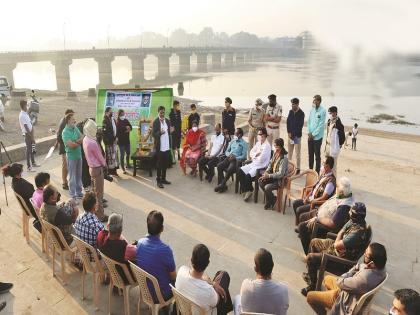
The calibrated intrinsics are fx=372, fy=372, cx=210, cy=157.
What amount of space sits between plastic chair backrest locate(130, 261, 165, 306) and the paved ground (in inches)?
30.0

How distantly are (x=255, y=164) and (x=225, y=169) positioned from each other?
851mm

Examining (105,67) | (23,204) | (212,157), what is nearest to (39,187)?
(23,204)

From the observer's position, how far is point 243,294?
136 inches

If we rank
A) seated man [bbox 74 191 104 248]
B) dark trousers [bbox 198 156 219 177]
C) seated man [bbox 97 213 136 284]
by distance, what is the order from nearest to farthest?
seated man [bbox 97 213 136 284], seated man [bbox 74 191 104 248], dark trousers [bbox 198 156 219 177]

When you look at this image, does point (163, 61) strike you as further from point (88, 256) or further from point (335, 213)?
point (88, 256)

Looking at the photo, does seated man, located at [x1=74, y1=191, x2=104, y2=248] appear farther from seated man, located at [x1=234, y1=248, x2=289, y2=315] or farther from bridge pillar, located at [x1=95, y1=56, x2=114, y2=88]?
bridge pillar, located at [x1=95, y1=56, x2=114, y2=88]

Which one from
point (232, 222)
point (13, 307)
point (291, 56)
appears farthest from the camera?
point (291, 56)

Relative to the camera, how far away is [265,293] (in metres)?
3.39

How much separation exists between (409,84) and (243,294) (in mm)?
63483

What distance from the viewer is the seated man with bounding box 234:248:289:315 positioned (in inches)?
133

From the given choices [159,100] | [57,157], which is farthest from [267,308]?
[57,157]

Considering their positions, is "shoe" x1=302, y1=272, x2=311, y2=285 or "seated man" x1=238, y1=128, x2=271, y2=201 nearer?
"shoe" x1=302, y1=272, x2=311, y2=285

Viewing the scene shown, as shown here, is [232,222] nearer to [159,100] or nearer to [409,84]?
[159,100]

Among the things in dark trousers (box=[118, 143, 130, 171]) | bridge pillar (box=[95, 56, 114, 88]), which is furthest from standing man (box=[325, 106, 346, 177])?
bridge pillar (box=[95, 56, 114, 88])
